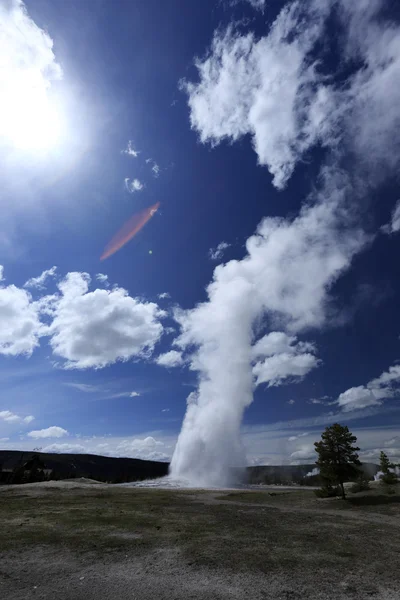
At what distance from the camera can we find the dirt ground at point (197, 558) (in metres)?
10.8

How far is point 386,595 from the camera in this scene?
10445 mm

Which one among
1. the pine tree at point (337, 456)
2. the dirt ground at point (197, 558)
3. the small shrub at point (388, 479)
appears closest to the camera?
the dirt ground at point (197, 558)

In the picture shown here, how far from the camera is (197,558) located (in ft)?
46.1

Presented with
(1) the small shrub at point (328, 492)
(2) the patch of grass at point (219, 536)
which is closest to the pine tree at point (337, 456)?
(1) the small shrub at point (328, 492)

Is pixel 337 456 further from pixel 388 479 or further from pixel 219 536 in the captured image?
pixel 219 536

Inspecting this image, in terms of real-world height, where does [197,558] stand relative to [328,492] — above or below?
above

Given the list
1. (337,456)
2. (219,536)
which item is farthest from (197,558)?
(337,456)

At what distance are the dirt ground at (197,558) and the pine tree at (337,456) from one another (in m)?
14.0

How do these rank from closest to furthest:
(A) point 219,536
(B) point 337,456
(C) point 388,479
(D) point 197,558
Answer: (D) point 197,558, (A) point 219,536, (B) point 337,456, (C) point 388,479

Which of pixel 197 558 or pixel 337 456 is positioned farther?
pixel 337 456

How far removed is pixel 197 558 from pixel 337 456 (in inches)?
1184

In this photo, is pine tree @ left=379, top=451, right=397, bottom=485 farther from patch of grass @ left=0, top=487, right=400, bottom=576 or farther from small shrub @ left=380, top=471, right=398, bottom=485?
patch of grass @ left=0, top=487, right=400, bottom=576

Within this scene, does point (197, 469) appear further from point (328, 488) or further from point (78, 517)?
point (78, 517)

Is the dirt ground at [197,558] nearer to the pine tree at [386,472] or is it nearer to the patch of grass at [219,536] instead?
the patch of grass at [219,536]
